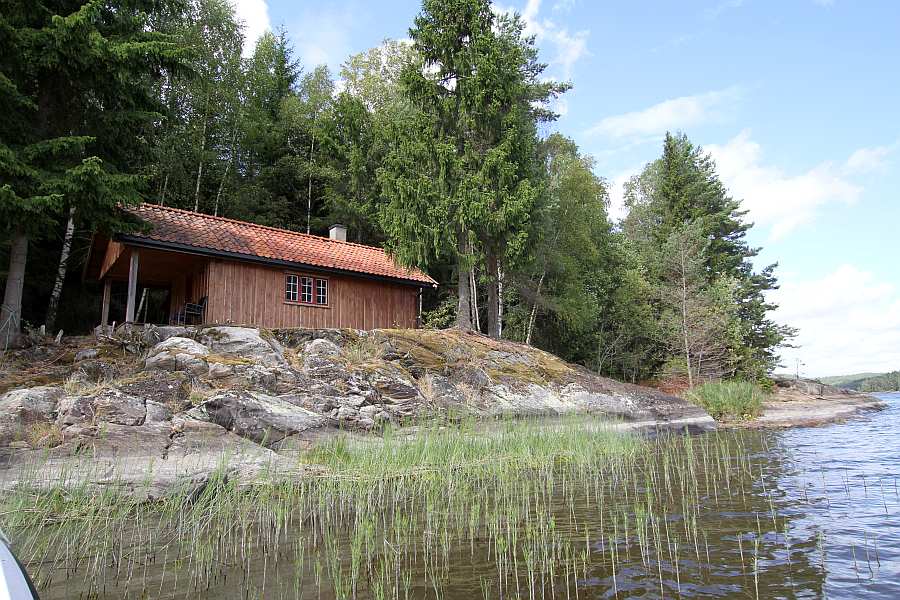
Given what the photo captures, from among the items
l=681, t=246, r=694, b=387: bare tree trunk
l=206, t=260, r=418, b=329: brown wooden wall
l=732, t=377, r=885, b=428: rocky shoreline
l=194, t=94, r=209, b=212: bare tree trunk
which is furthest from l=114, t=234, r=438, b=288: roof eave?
l=732, t=377, r=885, b=428: rocky shoreline

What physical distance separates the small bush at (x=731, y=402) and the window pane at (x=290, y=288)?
53.0ft

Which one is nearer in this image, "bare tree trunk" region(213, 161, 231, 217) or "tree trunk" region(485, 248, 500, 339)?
"tree trunk" region(485, 248, 500, 339)

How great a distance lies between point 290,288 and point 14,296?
7.40 meters

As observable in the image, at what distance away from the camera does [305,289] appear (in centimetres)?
1855

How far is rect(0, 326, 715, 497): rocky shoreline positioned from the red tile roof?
346 centimetres

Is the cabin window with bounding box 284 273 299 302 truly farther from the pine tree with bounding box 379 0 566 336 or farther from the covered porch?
the pine tree with bounding box 379 0 566 336

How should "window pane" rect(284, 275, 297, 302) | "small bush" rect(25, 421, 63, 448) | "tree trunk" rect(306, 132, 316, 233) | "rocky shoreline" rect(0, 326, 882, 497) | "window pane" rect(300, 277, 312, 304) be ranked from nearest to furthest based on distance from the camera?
"rocky shoreline" rect(0, 326, 882, 497), "small bush" rect(25, 421, 63, 448), "window pane" rect(284, 275, 297, 302), "window pane" rect(300, 277, 312, 304), "tree trunk" rect(306, 132, 316, 233)

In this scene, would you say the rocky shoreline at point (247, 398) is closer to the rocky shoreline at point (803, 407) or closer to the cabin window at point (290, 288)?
the cabin window at point (290, 288)

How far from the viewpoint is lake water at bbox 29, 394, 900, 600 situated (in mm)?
4352

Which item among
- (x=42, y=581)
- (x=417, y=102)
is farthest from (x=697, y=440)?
(x=417, y=102)

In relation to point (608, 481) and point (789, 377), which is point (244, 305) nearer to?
point (608, 481)

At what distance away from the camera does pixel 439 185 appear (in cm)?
2052

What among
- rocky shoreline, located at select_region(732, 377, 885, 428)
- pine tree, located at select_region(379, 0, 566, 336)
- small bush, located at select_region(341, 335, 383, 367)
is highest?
pine tree, located at select_region(379, 0, 566, 336)

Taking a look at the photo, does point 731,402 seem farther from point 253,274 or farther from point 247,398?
point 253,274
